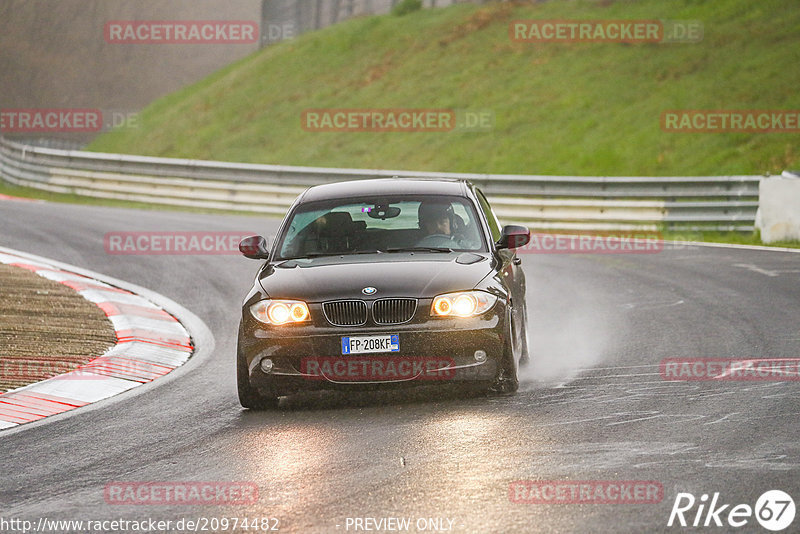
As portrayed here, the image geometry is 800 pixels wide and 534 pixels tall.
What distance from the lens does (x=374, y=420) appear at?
8242 mm

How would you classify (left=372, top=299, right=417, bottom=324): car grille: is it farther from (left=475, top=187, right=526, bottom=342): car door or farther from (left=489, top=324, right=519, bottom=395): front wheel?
(left=475, top=187, right=526, bottom=342): car door

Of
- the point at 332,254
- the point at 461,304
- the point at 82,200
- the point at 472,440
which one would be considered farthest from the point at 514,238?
the point at 82,200

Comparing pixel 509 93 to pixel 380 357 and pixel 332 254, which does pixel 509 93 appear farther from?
pixel 380 357

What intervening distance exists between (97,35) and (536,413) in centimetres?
5181

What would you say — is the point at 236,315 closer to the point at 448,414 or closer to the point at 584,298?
the point at 584,298

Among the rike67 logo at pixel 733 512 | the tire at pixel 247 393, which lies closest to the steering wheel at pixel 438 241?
the tire at pixel 247 393

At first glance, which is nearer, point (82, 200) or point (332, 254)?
point (332, 254)

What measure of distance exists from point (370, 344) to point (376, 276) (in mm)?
556

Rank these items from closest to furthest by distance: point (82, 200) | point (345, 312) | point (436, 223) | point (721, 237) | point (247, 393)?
point (345, 312), point (247, 393), point (436, 223), point (721, 237), point (82, 200)

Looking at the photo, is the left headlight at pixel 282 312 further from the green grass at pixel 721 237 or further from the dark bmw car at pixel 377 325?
the green grass at pixel 721 237

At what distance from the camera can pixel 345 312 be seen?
28.3 feet

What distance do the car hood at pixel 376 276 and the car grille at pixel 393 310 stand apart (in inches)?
1.9

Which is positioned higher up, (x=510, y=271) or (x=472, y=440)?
(x=510, y=271)

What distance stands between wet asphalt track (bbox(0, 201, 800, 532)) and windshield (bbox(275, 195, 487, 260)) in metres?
1.14
